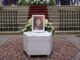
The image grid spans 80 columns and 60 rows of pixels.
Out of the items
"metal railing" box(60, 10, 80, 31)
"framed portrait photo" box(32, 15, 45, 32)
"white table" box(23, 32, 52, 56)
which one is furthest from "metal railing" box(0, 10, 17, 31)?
"white table" box(23, 32, 52, 56)

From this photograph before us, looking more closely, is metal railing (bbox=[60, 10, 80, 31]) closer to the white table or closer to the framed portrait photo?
the framed portrait photo

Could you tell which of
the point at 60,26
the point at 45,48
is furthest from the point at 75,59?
the point at 60,26

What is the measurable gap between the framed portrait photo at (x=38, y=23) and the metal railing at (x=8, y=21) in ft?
23.9

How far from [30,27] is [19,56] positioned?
1.33 m

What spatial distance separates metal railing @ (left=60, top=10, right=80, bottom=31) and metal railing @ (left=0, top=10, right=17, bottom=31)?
2.86m

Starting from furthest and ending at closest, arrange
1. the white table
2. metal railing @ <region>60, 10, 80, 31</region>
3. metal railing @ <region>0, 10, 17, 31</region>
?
metal railing @ <region>60, 10, 80, 31</region> → metal railing @ <region>0, 10, 17, 31</region> → the white table

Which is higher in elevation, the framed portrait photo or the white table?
the framed portrait photo

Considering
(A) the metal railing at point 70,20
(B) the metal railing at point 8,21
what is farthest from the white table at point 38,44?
(A) the metal railing at point 70,20

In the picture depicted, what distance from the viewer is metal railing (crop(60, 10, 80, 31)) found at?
17.1 meters

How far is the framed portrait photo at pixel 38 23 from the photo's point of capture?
30.7ft

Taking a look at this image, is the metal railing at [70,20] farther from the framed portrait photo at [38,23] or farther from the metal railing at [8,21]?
the framed portrait photo at [38,23]

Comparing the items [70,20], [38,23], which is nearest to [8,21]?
[70,20]

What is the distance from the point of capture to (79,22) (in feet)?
58.2

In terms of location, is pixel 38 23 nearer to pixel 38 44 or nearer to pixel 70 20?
pixel 38 44
